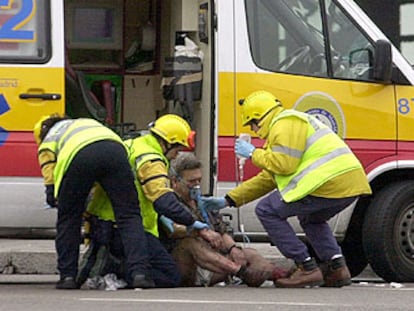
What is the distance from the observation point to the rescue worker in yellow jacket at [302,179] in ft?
33.1

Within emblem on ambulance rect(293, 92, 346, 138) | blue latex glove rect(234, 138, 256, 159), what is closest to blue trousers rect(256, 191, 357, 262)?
blue latex glove rect(234, 138, 256, 159)

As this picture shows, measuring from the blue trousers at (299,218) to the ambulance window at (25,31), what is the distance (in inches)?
76.4

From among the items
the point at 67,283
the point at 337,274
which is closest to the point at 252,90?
the point at 337,274

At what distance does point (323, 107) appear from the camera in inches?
425

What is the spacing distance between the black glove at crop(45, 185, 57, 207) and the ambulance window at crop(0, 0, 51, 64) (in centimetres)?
101

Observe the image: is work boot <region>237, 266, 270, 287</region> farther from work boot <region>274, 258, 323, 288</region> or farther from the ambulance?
the ambulance

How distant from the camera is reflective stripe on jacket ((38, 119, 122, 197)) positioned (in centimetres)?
989

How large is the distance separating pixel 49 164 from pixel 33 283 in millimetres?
1344

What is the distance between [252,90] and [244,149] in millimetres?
576

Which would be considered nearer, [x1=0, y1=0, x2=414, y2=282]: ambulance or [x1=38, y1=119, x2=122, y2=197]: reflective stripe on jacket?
[x1=38, y1=119, x2=122, y2=197]: reflective stripe on jacket

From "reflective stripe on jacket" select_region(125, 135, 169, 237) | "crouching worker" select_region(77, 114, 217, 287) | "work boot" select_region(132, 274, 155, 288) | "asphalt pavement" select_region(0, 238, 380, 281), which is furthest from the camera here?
"asphalt pavement" select_region(0, 238, 380, 281)

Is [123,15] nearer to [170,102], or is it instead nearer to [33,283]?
[170,102]

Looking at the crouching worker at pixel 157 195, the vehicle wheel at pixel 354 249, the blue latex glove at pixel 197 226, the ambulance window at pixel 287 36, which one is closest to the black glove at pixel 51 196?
the crouching worker at pixel 157 195

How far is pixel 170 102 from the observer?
11477 millimetres
